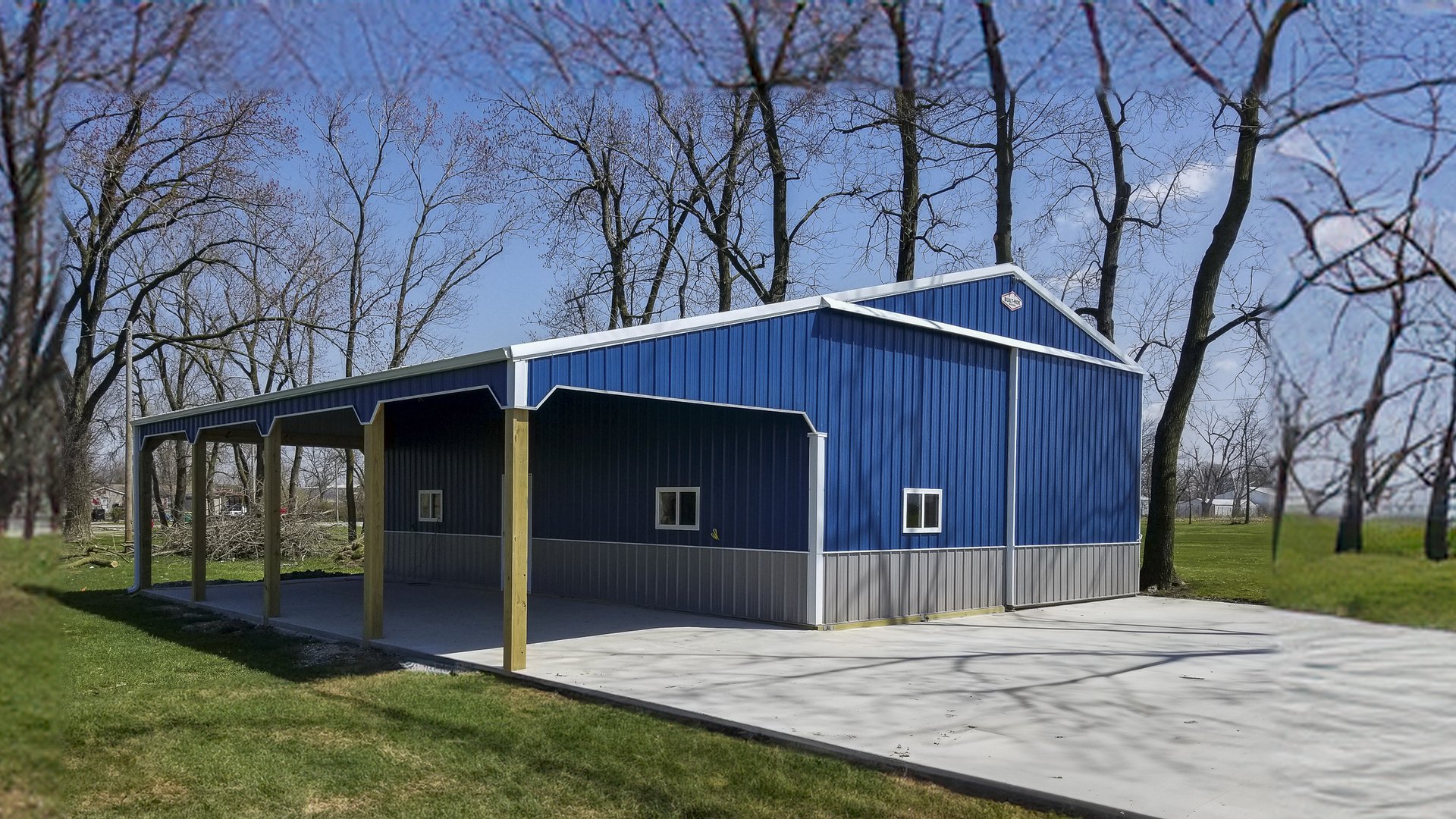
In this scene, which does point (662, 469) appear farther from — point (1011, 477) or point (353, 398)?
point (1011, 477)

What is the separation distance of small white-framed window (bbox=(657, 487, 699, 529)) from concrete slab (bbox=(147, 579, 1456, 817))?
3.84ft

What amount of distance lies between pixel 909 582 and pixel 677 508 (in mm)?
3086

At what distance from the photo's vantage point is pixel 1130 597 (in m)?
16.4

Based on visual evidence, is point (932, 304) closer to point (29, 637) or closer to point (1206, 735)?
point (1206, 735)

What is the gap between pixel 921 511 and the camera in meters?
12.7

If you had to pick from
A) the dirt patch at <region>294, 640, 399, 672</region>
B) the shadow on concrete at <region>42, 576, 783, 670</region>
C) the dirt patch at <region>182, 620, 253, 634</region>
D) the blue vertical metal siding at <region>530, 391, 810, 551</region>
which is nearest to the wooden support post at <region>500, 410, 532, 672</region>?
the shadow on concrete at <region>42, 576, 783, 670</region>

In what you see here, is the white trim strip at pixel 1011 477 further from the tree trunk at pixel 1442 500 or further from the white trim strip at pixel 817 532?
the tree trunk at pixel 1442 500

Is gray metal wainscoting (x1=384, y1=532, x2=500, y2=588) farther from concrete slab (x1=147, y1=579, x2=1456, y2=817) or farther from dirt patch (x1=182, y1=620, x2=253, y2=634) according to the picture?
dirt patch (x1=182, y1=620, x2=253, y2=634)

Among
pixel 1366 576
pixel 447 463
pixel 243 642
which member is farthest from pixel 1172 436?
pixel 1366 576

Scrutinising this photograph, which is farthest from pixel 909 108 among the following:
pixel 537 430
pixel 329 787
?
pixel 537 430

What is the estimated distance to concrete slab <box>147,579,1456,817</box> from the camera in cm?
136

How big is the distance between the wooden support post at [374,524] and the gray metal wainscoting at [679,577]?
392 centimetres

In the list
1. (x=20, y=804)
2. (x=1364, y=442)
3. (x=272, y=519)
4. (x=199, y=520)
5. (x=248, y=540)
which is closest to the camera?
(x=1364, y=442)

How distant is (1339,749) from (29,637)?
183 centimetres
